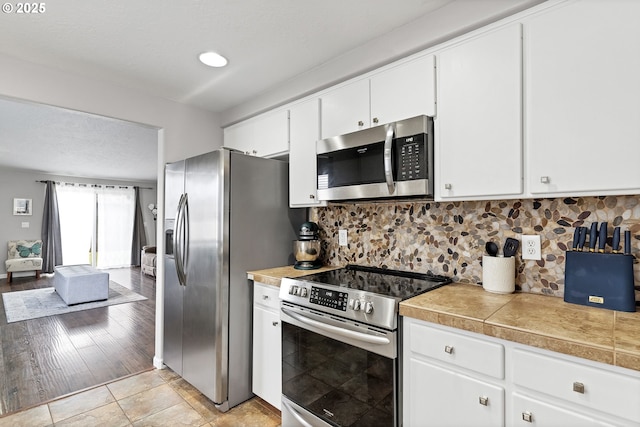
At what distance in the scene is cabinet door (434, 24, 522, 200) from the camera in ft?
4.79

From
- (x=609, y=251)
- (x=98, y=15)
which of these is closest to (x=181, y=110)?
(x=98, y=15)

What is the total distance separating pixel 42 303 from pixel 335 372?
220 inches

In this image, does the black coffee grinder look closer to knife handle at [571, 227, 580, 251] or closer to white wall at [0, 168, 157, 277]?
knife handle at [571, 227, 580, 251]

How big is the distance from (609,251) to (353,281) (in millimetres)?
1249

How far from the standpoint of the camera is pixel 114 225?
8648 millimetres

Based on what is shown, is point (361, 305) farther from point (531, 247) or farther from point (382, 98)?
point (382, 98)

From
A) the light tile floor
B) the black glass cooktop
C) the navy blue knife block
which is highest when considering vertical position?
the navy blue knife block

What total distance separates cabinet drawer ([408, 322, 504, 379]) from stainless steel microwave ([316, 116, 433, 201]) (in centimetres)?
72

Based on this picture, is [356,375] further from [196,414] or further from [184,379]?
[184,379]

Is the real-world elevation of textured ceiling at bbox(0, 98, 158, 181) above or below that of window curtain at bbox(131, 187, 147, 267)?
above

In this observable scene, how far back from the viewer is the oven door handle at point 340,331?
1.47 meters

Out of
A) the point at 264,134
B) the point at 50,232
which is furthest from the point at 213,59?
the point at 50,232

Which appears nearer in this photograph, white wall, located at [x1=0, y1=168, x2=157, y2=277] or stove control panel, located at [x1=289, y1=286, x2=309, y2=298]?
stove control panel, located at [x1=289, y1=286, x2=309, y2=298]

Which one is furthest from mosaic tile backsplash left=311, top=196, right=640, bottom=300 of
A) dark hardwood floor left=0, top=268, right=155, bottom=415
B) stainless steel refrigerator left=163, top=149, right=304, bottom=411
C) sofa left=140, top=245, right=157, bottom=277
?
sofa left=140, top=245, right=157, bottom=277
